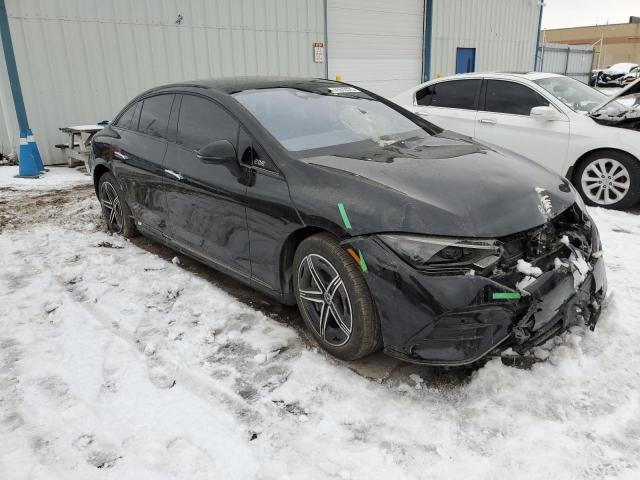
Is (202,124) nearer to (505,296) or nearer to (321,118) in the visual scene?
(321,118)

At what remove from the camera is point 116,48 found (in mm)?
9375

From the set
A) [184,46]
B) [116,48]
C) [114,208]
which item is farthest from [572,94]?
[116,48]

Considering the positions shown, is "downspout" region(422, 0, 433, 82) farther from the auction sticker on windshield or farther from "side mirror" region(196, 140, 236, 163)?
"side mirror" region(196, 140, 236, 163)

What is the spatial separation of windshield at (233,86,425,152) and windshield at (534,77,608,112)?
323cm

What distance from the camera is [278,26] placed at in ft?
37.9

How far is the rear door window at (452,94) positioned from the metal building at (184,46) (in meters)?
5.28

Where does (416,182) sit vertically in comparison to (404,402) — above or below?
above

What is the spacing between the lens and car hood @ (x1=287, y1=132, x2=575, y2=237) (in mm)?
2473

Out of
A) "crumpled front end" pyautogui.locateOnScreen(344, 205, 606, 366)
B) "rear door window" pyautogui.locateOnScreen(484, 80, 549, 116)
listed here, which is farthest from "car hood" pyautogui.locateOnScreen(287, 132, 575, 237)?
"rear door window" pyautogui.locateOnScreen(484, 80, 549, 116)

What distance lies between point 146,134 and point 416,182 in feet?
8.99

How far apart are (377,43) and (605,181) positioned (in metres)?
10.1

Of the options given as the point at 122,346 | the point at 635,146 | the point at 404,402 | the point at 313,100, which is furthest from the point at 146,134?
the point at 635,146

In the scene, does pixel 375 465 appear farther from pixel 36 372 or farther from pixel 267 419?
pixel 36 372

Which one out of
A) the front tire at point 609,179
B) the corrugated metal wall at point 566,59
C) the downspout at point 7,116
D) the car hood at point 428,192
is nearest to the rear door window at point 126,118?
the car hood at point 428,192
